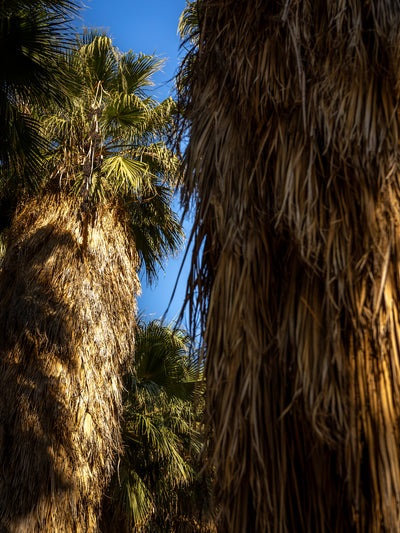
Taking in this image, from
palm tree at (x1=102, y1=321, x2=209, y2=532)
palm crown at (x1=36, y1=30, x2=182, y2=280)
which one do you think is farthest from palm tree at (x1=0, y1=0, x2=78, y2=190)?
palm tree at (x1=102, y1=321, x2=209, y2=532)

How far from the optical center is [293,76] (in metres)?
1.53

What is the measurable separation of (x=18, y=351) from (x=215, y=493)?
4.41 metres

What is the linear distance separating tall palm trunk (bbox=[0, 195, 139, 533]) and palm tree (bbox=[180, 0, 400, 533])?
12.6ft

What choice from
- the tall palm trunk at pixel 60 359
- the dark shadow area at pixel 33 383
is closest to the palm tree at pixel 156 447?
the tall palm trunk at pixel 60 359

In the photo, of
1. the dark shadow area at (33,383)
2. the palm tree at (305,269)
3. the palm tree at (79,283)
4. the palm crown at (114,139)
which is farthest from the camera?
the palm crown at (114,139)

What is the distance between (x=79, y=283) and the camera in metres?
5.75

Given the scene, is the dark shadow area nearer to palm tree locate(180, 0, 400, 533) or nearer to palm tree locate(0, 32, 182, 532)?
palm tree locate(0, 32, 182, 532)

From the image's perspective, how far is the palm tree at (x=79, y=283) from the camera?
4697 millimetres

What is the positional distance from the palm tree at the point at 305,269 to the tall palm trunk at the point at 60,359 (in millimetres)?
3838

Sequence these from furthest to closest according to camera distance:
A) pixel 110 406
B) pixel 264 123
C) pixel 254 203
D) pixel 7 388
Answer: pixel 110 406
pixel 7 388
pixel 264 123
pixel 254 203

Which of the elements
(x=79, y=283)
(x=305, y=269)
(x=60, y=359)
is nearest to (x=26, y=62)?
(x=79, y=283)

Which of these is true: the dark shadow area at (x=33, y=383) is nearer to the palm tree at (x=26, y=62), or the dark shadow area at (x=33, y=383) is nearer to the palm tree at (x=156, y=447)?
the palm tree at (x=26, y=62)

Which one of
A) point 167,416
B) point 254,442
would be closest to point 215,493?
point 254,442

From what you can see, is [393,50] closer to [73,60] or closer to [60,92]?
[60,92]
